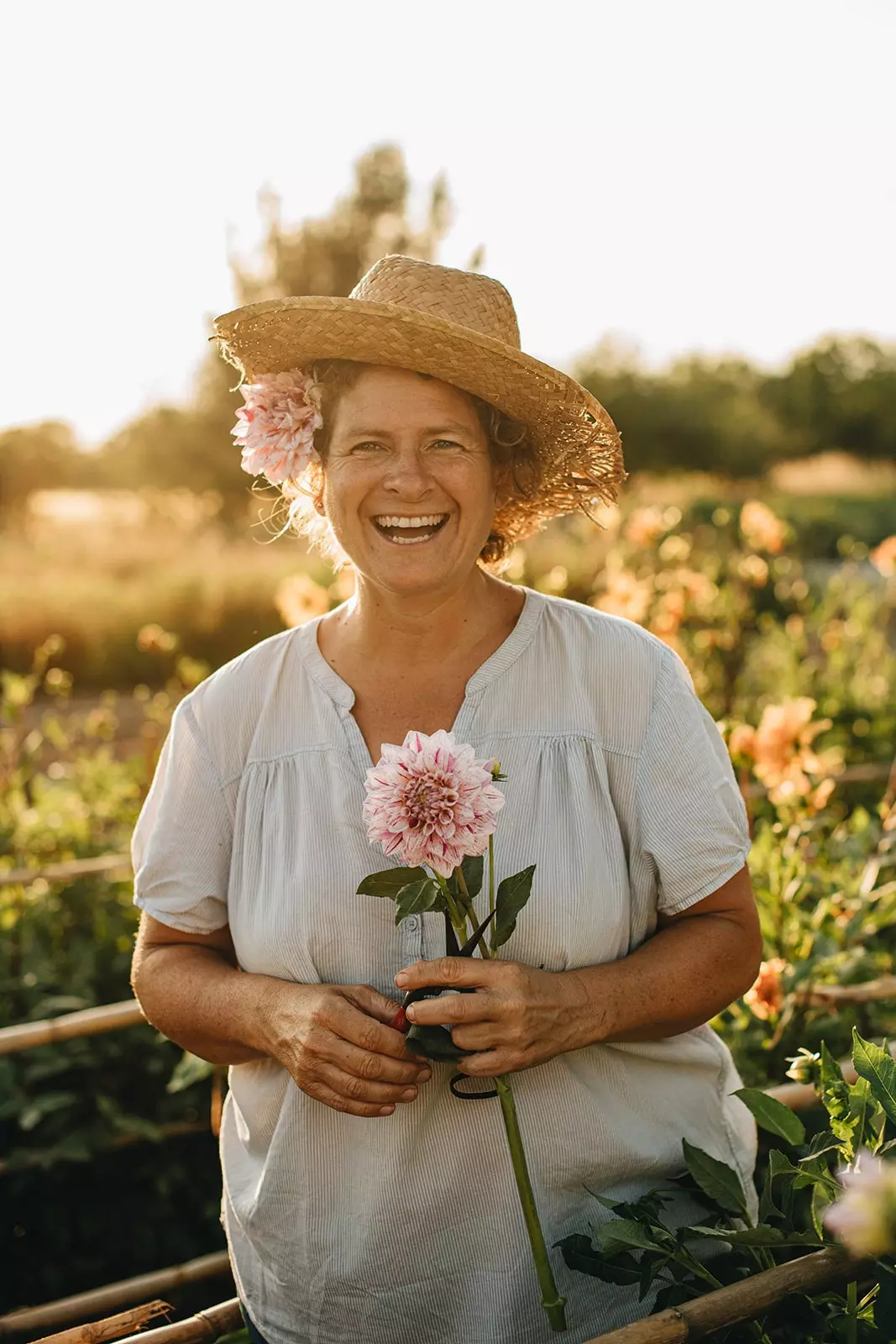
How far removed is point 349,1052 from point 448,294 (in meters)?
1.05

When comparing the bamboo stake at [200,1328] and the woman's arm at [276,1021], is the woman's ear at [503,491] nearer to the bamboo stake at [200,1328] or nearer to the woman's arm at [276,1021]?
the woman's arm at [276,1021]

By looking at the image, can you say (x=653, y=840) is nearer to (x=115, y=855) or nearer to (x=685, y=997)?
(x=685, y=997)

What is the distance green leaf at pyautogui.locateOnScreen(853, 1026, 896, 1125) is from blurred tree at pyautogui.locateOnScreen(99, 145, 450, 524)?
1581cm

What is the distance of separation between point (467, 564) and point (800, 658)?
3962mm

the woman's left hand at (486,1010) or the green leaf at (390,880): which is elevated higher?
the green leaf at (390,880)

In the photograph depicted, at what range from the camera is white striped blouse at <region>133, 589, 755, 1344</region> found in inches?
61.5

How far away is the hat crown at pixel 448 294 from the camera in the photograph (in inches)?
64.9

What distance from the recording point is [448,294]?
5.46 feet

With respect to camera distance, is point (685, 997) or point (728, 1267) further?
point (685, 997)

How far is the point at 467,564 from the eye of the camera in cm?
171

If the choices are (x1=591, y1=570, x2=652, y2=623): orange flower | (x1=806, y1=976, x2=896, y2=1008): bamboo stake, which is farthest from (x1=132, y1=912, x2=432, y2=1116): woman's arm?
Result: (x1=591, y1=570, x2=652, y2=623): orange flower

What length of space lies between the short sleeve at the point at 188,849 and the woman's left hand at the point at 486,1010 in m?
0.48

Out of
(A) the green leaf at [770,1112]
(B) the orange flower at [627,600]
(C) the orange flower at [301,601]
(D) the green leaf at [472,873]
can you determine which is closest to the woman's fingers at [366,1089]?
(D) the green leaf at [472,873]

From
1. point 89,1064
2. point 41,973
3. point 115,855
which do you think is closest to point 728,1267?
point 89,1064
